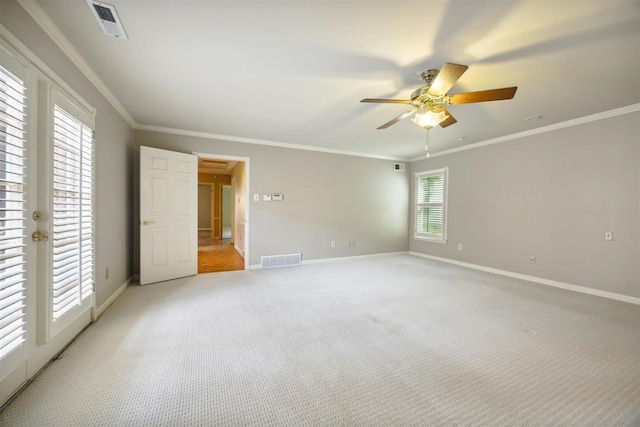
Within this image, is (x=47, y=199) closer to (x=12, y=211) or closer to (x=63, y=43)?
(x=12, y=211)

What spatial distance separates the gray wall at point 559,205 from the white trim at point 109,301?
225 inches

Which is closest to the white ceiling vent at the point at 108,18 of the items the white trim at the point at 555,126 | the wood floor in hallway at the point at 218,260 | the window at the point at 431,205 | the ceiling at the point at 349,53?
the ceiling at the point at 349,53

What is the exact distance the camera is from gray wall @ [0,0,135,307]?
153cm

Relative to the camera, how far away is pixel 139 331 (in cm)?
217

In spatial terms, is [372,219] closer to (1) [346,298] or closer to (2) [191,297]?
(1) [346,298]

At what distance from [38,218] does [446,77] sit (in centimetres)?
298

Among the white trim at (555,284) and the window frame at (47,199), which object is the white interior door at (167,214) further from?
the white trim at (555,284)

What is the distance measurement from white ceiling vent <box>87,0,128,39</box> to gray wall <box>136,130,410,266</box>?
7.89 feet

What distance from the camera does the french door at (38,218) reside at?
1300 mm

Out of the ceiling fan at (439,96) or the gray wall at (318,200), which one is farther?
the gray wall at (318,200)

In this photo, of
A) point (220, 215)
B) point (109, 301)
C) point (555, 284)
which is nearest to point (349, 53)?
point (109, 301)

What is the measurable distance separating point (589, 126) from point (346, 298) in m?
4.09

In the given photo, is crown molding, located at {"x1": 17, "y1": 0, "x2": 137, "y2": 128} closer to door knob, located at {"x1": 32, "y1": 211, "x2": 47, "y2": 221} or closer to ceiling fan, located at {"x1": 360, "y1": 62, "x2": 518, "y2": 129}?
door knob, located at {"x1": 32, "y1": 211, "x2": 47, "y2": 221}

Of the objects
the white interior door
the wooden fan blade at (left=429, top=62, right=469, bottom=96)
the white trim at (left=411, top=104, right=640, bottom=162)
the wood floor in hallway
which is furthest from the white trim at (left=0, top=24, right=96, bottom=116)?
the white trim at (left=411, top=104, right=640, bottom=162)
